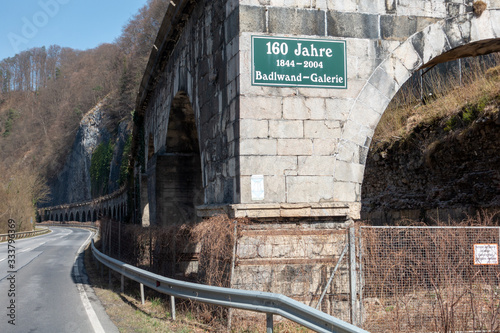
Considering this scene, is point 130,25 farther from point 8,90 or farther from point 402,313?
point 402,313

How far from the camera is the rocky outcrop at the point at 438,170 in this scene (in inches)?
449

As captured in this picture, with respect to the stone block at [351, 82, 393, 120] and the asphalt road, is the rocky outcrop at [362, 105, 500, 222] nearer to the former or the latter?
the stone block at [351, 82, 393, 120]

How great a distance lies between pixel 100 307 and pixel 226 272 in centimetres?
309

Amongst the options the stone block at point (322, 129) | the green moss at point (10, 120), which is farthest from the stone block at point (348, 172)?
the green moss at point (10, 120)

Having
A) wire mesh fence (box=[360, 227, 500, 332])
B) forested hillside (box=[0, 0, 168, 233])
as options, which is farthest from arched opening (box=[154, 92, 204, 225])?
forested hillside (box=[0, 0, 168, 233])

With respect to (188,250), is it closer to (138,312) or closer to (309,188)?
(138,312)

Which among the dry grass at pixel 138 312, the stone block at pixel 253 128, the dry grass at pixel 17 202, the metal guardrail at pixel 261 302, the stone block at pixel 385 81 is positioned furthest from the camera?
the dry grass at pixel 17 202

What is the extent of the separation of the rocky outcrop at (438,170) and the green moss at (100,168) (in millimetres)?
49702

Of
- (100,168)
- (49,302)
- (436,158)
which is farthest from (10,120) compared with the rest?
(436,158)

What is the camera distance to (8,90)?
10694 centimetres

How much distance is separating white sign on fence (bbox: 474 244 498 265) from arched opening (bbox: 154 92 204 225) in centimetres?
954

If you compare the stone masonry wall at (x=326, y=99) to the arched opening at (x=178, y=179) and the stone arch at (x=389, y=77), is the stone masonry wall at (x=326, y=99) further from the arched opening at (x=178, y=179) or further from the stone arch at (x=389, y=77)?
the arched opening at (x=178, y=179)

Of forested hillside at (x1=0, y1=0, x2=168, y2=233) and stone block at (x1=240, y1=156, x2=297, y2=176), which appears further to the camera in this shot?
forested hillside at (x1=0, y1=0, x2=168, y2=233)

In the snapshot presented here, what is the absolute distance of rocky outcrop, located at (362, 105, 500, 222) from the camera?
11398mm
